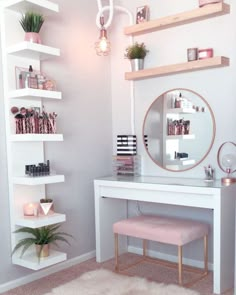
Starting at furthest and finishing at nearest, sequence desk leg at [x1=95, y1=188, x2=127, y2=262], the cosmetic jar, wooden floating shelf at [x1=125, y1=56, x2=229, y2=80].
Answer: desk leg at [x1=95, y1=188, x2=127, y2=262] < the cosmetic jar < wooden floating shelf at [x1=125, y1=56, x2=229, y2=80]

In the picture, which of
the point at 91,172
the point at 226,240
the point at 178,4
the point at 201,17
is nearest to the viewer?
the point at 226,240

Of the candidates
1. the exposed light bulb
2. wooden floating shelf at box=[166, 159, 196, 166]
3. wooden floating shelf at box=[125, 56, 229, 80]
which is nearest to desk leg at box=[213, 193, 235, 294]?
wooden floating shelf at box=[166, 159, 196, 166]

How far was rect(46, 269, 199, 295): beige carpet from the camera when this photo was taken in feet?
7.77

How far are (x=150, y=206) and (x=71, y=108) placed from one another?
1113 mm

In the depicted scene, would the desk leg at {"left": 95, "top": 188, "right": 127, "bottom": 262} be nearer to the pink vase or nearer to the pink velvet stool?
the pink velvet stool

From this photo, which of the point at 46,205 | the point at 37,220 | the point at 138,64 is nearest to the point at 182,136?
the point at 138,64

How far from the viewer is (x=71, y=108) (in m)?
2.94

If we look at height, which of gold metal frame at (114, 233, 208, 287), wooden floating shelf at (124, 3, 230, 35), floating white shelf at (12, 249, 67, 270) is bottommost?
gold metal frame at (114, 233, 208, 287)

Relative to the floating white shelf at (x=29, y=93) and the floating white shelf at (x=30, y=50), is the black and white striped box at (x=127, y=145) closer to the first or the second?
the floating white shelf at (x=29, y=93)

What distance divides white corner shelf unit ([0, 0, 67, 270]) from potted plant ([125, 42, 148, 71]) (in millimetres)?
778

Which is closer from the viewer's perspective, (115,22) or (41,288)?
(41,288)

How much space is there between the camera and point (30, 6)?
2416mm

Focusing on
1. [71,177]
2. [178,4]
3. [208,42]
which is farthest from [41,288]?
[178,4]

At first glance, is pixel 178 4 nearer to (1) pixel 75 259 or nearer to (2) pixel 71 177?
(2) pixel 71 177
